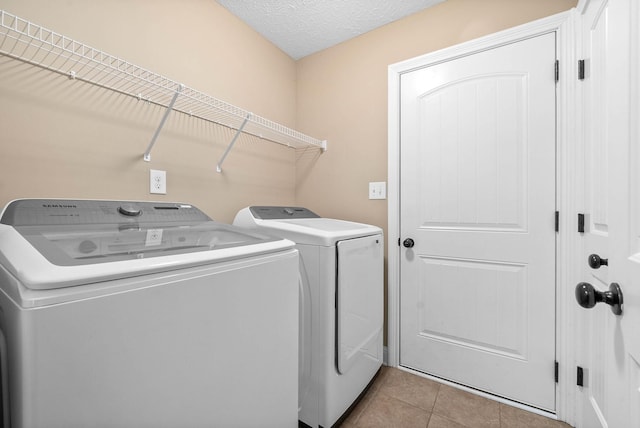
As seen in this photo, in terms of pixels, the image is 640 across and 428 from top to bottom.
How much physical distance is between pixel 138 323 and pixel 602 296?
1.09 metres

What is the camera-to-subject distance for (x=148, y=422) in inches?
25.7

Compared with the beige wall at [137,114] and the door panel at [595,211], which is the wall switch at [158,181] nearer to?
the beige wall at [137,114]

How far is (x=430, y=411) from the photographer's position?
153cm

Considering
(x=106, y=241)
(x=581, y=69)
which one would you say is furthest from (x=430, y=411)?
(x=581, y=69)

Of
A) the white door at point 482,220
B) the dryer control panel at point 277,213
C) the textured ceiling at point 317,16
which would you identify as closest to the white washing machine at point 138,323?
the dryer control panel at point 277,213

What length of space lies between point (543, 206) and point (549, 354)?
79 centimetres

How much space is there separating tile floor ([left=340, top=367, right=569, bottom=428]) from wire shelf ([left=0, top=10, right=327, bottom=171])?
169 centimetres

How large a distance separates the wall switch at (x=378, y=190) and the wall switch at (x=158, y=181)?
4.36 ft

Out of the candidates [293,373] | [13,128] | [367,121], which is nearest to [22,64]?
[13,128]

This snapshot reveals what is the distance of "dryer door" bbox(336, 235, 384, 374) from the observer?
1.39 meters

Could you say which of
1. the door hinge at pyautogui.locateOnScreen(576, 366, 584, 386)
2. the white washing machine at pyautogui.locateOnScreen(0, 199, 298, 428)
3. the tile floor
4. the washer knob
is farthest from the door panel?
the washer knob

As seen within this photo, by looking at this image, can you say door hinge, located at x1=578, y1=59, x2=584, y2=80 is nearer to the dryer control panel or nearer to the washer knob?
the dryer control panel

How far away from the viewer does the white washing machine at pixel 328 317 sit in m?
1.34

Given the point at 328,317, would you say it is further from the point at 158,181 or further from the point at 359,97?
the point at 359,97
